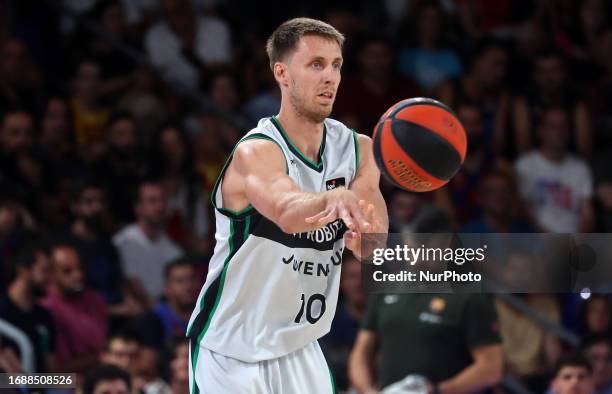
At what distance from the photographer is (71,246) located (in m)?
8.79

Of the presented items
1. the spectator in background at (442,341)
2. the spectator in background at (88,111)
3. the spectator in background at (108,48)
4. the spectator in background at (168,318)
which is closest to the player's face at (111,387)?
the spectator in background at (168,318)

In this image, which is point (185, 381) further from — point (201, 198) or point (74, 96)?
point (74, 96)

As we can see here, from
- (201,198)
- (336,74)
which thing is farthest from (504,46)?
(336,74)

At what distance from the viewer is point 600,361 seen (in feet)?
27.0

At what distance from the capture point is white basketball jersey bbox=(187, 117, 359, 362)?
498 cm

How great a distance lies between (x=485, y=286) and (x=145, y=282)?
3.52 m

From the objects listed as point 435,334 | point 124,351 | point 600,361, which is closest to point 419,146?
point 435,334

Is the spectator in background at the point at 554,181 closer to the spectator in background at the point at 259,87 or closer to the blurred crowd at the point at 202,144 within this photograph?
the blurred crowd at the point at 202,144

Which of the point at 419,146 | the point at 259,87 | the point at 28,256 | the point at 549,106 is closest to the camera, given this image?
the point at 419,146

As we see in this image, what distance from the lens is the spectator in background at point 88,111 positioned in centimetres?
1039

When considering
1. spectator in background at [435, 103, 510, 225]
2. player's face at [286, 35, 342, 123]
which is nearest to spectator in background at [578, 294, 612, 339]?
spectator in background at [435, 103, 510, 225]

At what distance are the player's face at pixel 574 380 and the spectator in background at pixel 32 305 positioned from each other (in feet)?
11.9

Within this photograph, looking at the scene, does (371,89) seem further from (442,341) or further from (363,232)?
(363,232)

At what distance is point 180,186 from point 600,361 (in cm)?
399
